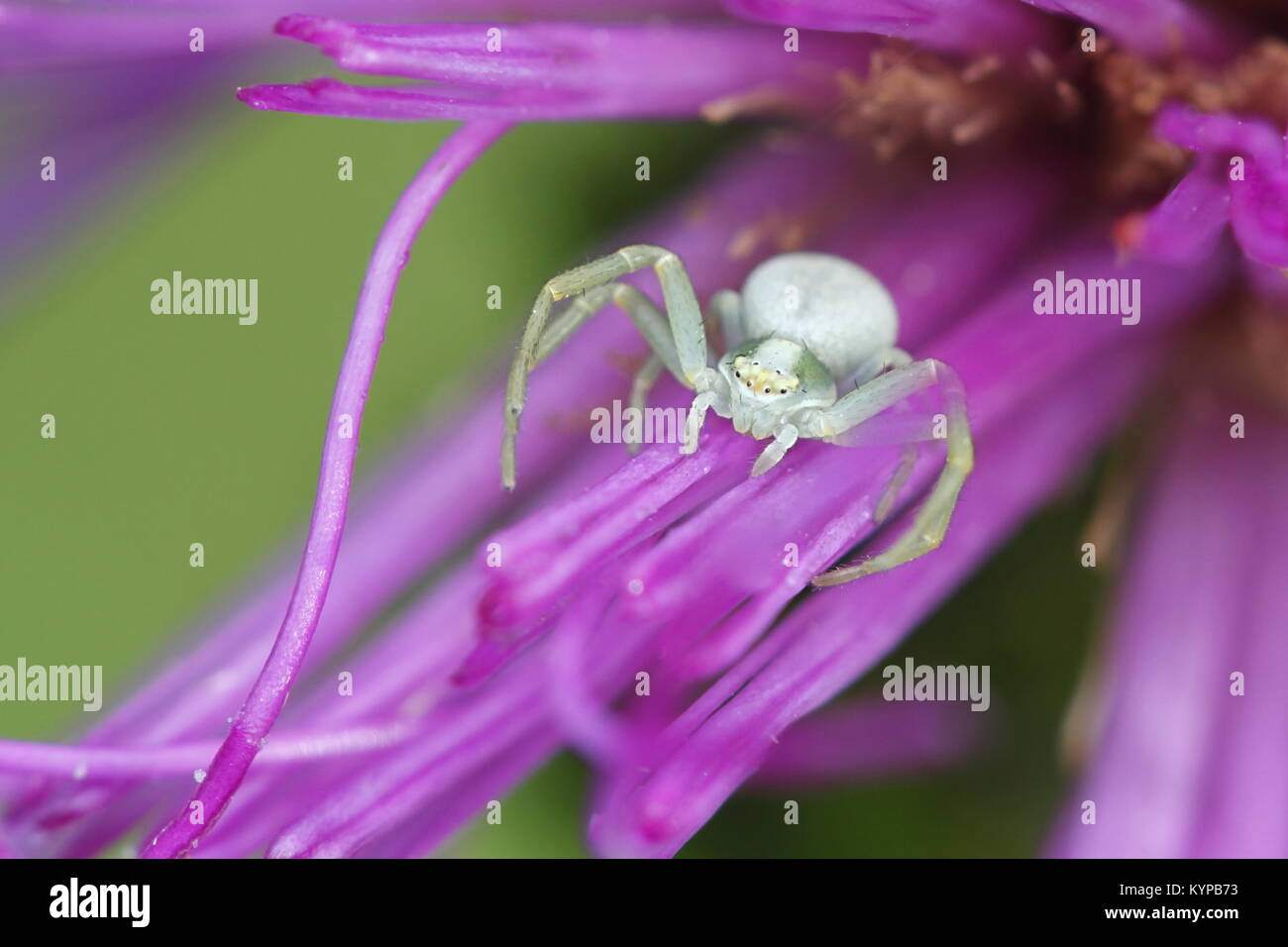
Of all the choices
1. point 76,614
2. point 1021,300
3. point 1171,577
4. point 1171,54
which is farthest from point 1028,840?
point 76,614

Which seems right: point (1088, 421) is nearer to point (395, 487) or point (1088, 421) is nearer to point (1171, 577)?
point (1171, 577)

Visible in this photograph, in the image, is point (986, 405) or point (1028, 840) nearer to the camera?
point (986, 405)

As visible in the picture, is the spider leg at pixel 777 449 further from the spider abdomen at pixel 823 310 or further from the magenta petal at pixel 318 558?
the magenta petal at pixel 318 558

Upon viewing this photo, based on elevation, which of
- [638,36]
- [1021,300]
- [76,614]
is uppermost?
[638,36]
